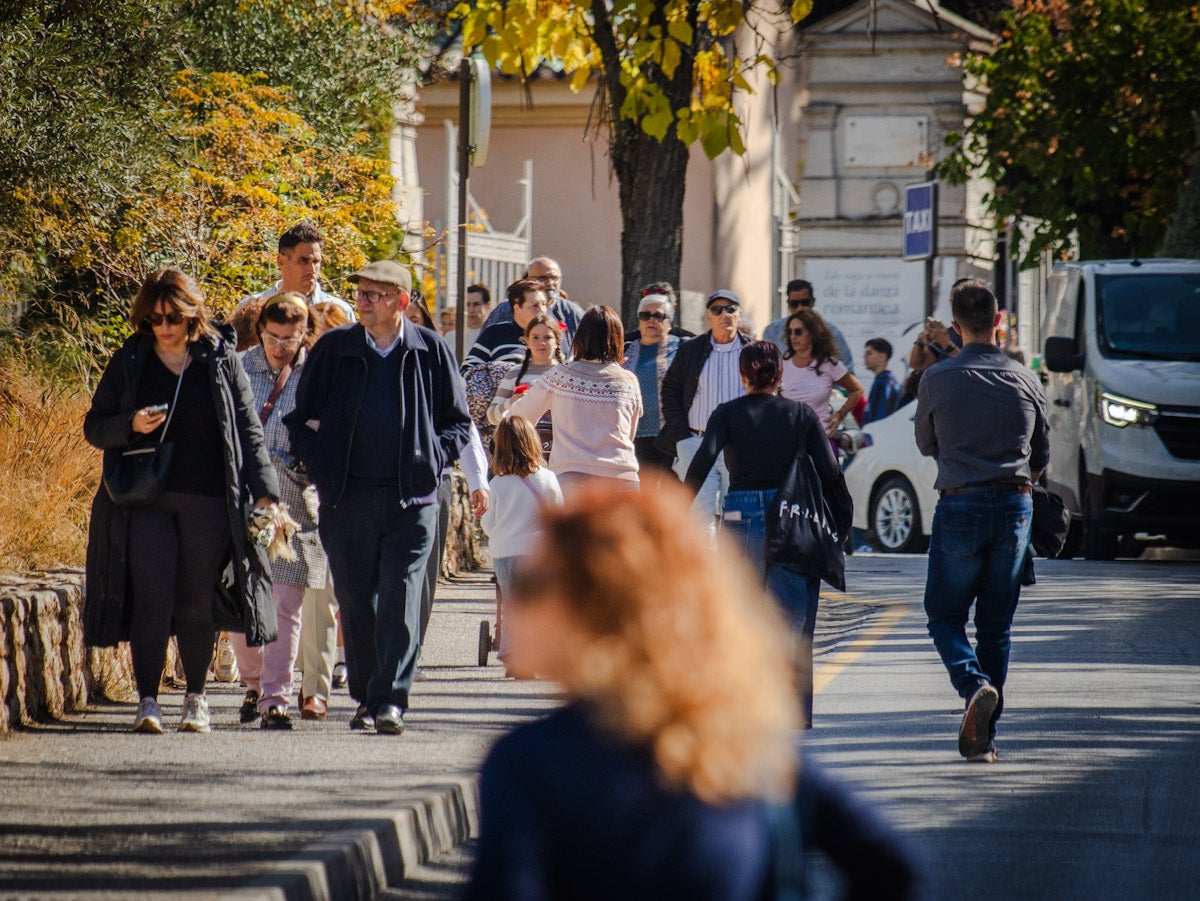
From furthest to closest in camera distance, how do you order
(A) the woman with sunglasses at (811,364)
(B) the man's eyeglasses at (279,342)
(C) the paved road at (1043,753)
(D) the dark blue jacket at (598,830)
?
(A) the woman with sunglasses at (811,364) < (B) the man's eyeglasses at (279,342) < (C) the paved road at (1043,753) < (D) the dark blue jacket at (598,830)

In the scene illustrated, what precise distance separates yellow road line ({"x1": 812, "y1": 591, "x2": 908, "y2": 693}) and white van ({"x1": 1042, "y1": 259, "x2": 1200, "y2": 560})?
3.15m

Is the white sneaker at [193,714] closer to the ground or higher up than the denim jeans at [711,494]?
closer to the ground

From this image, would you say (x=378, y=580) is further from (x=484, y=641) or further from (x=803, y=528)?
(x=484, y=641)

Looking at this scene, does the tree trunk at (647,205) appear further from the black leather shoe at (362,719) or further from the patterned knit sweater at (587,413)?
the black leather shoe at (362,719)

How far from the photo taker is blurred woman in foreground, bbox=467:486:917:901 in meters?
2.73

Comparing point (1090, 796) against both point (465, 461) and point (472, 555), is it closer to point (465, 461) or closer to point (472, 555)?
point (465, 461)

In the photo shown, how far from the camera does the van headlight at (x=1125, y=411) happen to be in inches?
663

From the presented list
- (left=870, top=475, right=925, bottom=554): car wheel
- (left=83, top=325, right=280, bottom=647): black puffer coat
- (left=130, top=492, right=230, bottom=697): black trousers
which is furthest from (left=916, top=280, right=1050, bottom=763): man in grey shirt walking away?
(left=870, top=475, right=925, bottom=554): car wheel

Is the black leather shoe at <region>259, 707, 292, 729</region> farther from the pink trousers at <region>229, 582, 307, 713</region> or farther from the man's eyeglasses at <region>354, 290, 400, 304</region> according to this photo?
the man's eyeglasses at <region>354, 290, 400, 304</region>

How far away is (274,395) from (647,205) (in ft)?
23.6

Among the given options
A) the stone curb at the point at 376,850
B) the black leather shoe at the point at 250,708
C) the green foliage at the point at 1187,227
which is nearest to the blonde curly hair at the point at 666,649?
the stone curb at the point at 376,850

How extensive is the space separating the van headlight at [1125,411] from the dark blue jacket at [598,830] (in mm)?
14543

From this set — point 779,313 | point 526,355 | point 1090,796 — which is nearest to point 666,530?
point 1090,796

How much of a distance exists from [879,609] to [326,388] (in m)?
6.41
